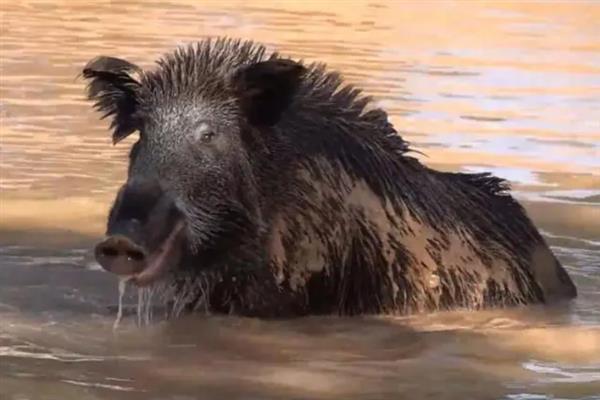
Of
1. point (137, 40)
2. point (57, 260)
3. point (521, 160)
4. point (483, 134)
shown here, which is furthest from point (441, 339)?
point (137, 40)

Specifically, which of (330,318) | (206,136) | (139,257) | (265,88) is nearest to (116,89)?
(206,136)

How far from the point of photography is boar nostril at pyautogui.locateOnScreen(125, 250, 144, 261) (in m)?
6.57

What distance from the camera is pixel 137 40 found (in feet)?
74.8

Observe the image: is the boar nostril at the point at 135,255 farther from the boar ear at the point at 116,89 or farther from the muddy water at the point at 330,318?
the boar ear at the point at 116,89

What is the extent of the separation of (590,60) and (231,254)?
17199 mm

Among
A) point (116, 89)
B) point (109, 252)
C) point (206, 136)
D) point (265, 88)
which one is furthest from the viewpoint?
point (116, 89)

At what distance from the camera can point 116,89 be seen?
7.62m

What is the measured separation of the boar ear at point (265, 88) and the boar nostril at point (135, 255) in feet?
3.76

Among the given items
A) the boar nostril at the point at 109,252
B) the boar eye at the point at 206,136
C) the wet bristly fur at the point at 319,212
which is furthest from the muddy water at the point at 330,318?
the boar eye at the point at 206,136

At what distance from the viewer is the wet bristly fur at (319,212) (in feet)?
24.4

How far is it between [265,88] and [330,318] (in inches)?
47.8

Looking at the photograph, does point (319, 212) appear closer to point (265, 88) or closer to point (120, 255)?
point (265, 88)

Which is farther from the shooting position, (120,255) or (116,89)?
(116,89)

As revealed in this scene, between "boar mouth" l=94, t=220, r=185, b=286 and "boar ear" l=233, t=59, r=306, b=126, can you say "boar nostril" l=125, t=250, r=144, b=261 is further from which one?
"boar ear" l=233, t=59, r=306, b=126
